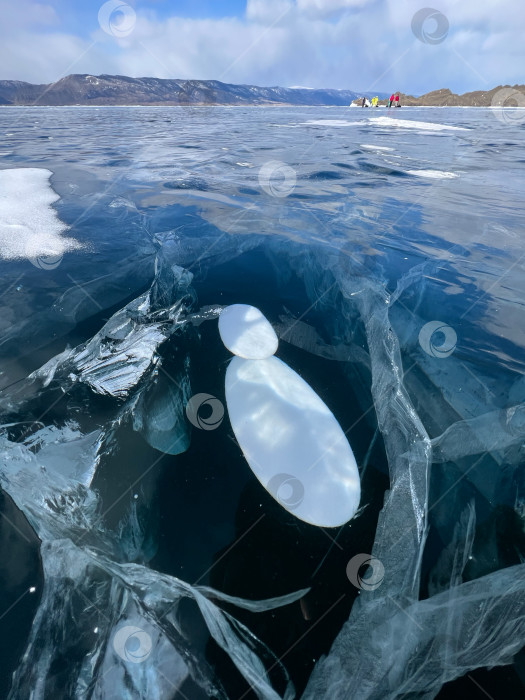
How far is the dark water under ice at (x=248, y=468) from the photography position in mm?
1374

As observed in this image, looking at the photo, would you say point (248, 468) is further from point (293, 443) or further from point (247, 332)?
point (247, 332)

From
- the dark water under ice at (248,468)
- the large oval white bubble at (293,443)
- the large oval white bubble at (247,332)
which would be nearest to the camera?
the dark water under ice at (248,468)

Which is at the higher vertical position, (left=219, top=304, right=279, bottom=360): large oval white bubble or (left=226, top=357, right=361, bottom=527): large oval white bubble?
(left=219, top=304, right=279, bottom=360): large oval white bubble

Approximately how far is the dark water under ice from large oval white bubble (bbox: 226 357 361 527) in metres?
0.15

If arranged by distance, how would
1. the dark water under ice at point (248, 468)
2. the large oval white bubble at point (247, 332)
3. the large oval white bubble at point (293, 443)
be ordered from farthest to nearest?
the large oval white bubble at point (247, 332) → the large oval white bubble at point (293, 443) → the dark water under ice at point (248, 468)

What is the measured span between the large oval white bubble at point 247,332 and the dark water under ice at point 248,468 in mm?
134

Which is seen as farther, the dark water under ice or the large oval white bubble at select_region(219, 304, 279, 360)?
the large oval white bubble at select_region(219, 304, 279, 360)

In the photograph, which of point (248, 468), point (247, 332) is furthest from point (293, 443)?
point (247, 332)

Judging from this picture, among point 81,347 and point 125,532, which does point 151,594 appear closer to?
point 125,532

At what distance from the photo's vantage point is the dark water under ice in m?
1.37

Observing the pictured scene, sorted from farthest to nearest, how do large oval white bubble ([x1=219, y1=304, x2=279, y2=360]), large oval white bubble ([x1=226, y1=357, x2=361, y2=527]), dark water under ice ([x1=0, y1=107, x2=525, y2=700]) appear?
large oval white bubble ([x1=219, y1=304, x2=279, y2=360]) → large oval white bubble ([x1=226, y1=357, x2=361, y2=527]) → dark water under ice ([x1=0, y1=107, x2=525, y2=700])

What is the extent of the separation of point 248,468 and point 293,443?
325 mm

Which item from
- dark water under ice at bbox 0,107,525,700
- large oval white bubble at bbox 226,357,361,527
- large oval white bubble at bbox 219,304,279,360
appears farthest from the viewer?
large oval white bubble at bbox 219,304,279,360

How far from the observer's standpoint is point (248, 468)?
1950 mm
